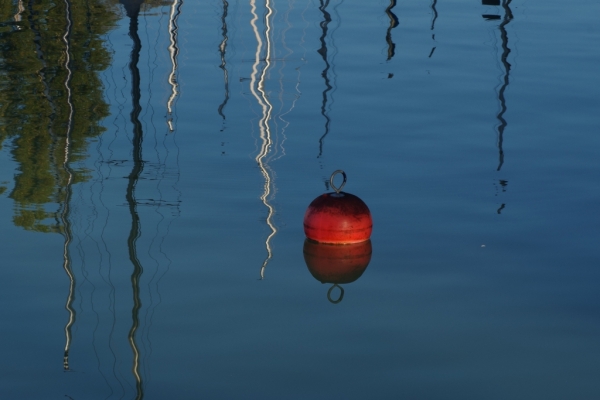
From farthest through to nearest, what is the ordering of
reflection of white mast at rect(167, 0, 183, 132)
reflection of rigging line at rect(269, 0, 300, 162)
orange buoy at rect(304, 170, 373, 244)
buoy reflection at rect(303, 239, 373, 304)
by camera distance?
reflection of white mast at rect(167, 0, 183, 132) < reflection of rigging line at rect(269, 0, 300, 162) < orange buoy at rect(304, 170, 373, 244) < buoy reflection at rect(303, 239, 373, 304)

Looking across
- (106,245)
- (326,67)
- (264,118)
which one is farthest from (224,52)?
(106,245)

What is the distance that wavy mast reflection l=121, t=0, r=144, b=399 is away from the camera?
7438mm

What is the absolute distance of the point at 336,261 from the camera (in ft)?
30.8

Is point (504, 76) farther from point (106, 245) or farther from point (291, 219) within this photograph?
point (106, 245)

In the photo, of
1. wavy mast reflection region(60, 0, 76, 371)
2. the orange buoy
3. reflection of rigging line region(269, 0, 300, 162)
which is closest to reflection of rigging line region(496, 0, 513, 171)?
reflection of rigging line region(269, 0, 300, 162)

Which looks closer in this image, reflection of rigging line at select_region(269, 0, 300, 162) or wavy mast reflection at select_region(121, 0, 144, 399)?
wavy mast reflection at select_region(121, 0, 144, 399)

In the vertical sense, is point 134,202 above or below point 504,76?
below

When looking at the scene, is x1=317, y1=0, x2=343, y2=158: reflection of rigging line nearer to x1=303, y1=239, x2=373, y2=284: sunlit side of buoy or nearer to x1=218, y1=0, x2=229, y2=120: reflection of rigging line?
x1=218, y1=0, x2=229, y2=120: reflection of rigging line

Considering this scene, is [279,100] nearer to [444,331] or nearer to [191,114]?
[191,114]

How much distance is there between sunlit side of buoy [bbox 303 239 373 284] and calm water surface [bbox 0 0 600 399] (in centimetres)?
9

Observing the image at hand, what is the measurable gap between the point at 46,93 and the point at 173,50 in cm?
402

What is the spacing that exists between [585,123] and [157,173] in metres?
6.22

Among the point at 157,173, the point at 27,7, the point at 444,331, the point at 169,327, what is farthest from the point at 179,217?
the point at 27,7

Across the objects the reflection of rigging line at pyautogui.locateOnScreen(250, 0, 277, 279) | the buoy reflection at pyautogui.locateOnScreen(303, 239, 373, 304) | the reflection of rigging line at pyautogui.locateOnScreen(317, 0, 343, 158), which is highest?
the reflection of rigging line at pyautogui.locateOnScreen(317, 0, 343, 158)
